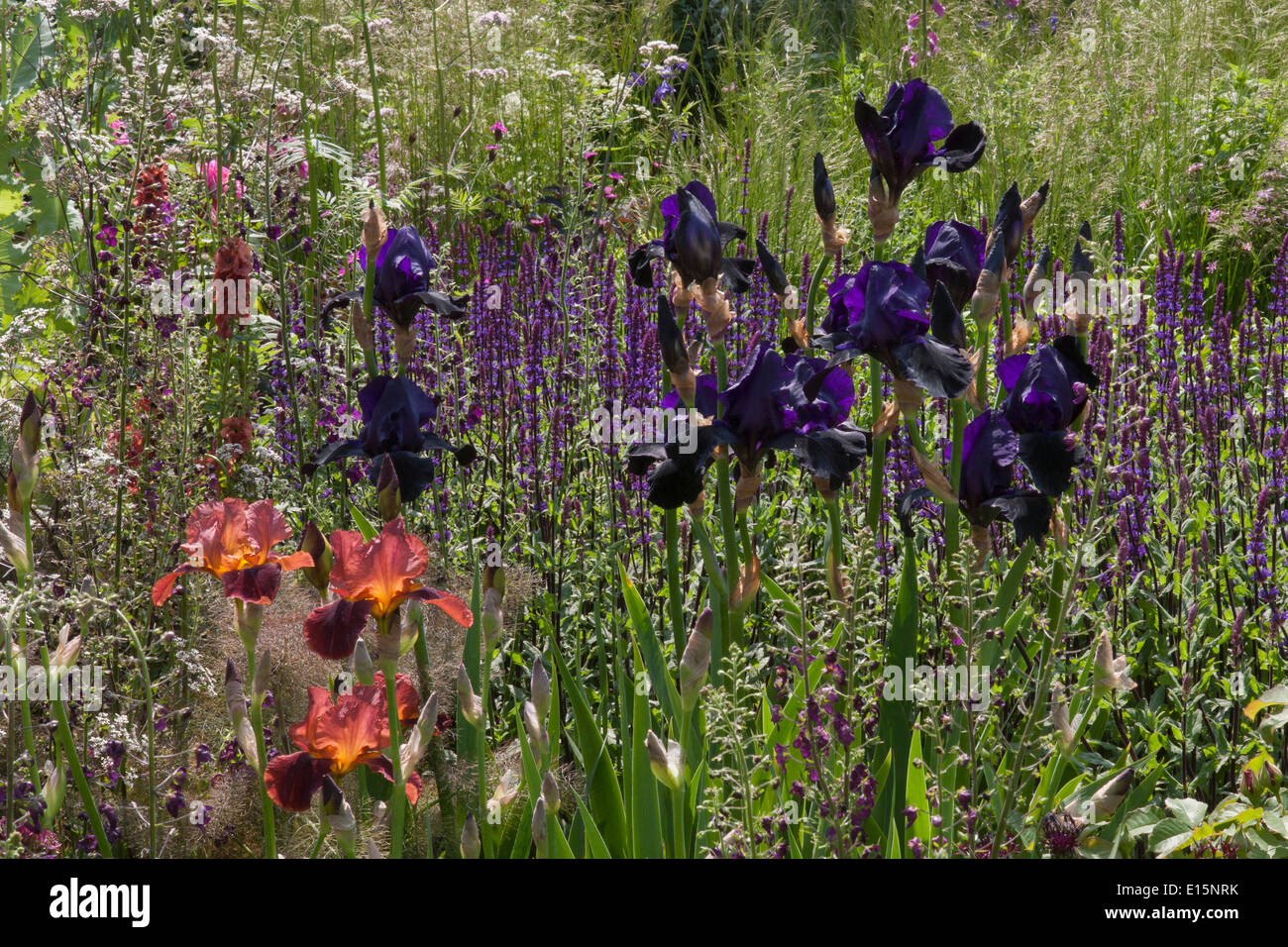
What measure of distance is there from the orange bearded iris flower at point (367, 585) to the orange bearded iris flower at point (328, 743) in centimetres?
7

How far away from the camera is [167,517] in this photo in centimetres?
243

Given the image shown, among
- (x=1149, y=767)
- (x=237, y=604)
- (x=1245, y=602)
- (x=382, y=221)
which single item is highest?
(x=382, y=221)

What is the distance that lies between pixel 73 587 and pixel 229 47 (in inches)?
60.6

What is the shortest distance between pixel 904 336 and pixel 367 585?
0.87 m

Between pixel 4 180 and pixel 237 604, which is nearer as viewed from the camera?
pixel 237 604

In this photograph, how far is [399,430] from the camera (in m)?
1.95

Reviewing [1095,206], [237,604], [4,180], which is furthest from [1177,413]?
[4,180]

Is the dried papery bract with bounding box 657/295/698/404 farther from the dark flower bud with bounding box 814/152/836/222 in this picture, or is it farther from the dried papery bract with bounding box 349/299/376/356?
the dried papery bract with bounding box 349/299/376/356

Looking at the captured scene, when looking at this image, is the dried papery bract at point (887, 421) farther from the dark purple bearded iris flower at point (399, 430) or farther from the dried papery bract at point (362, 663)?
the dried papery bract at point (362, 663)

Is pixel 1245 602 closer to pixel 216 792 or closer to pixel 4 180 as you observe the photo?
pixel 216 792
